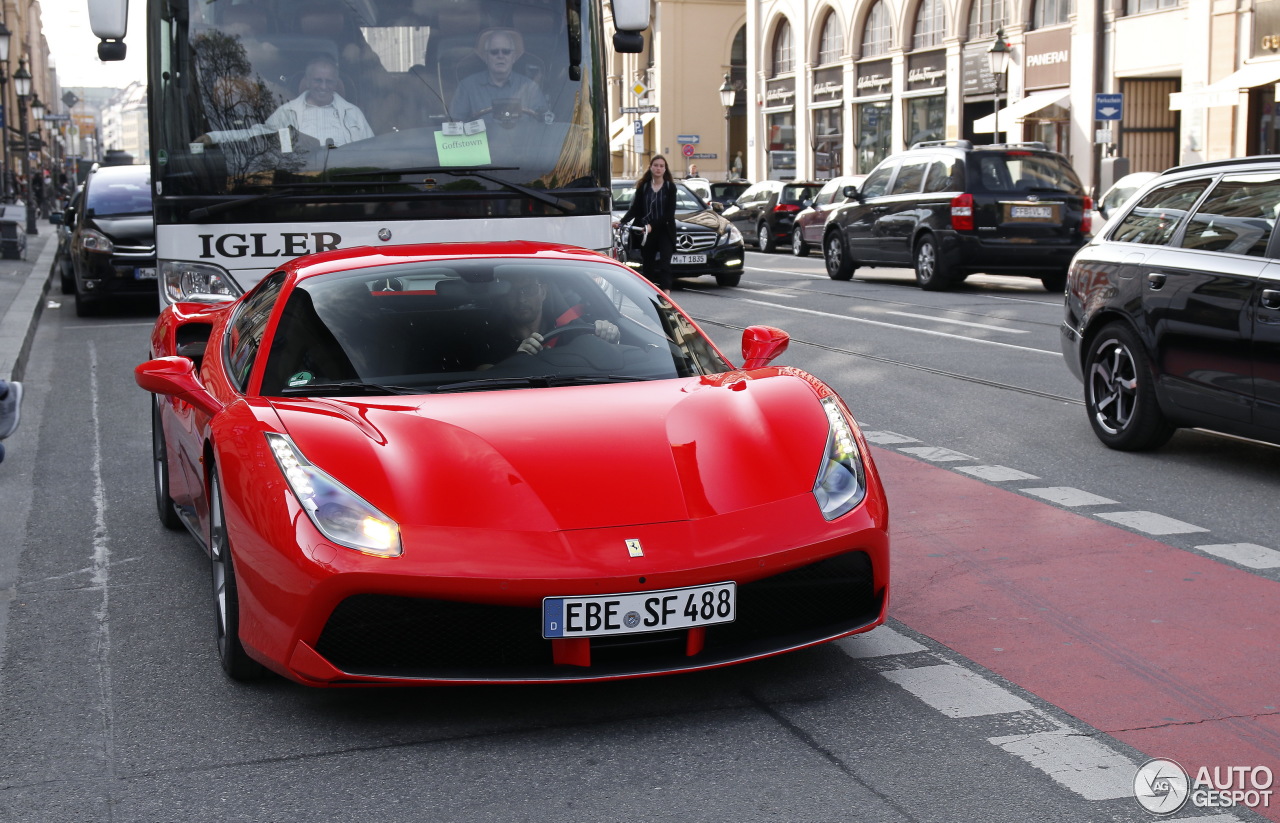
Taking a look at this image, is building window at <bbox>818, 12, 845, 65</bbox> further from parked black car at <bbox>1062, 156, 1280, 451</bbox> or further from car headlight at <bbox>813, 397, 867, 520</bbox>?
car headlight at <bbox>813, 397, 867, 520</bbox>

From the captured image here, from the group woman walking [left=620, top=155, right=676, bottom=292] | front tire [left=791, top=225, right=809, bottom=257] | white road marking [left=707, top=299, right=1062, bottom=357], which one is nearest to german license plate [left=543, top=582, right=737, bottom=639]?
white road marking [left=707, top=299, right=1062, bottom=357]

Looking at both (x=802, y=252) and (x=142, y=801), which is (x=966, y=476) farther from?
(x=802, y=252)

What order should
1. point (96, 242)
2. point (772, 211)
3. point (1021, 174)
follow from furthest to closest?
point (772, 211) < point (1021, 174) < point (96, 242)

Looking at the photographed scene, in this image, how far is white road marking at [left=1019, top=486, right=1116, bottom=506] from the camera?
7141mm

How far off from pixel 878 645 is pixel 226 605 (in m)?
1.94

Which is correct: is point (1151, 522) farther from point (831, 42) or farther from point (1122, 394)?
point (831, 42)

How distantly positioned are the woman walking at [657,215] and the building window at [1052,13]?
24.9 metres

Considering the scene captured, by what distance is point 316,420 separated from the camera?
451cm

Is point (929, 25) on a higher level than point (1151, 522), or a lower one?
higher

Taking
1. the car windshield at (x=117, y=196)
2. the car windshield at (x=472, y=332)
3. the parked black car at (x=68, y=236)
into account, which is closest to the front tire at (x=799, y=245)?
the parked black car at (x=68, y=236)

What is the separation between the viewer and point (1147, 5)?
35656mm

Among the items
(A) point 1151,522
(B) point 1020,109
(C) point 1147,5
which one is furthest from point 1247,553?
(B) point 1020,109

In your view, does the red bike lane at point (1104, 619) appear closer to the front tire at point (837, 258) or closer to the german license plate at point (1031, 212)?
the german license plate at point (1031, 212)

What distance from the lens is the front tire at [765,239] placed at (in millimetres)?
32375
